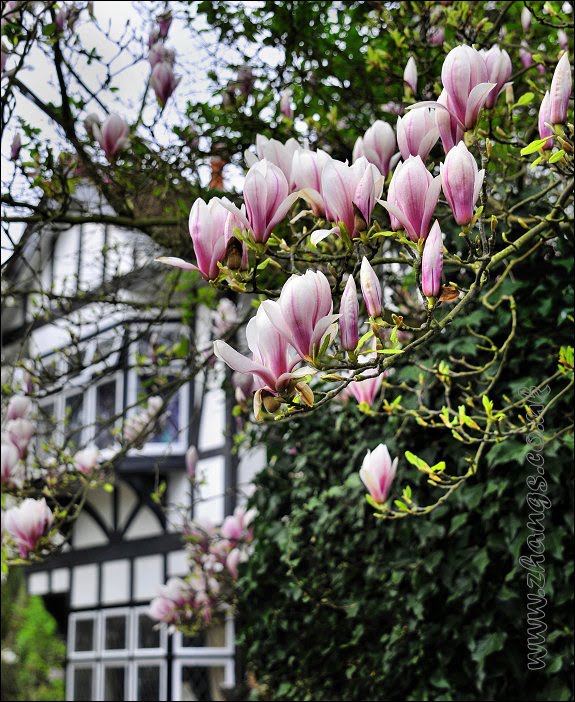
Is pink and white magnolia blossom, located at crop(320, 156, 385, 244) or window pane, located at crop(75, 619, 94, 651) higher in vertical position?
pink and white magnolia blossom, located at crop(320, 156, 385, 244)

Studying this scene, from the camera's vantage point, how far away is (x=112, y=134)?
8.13 ft

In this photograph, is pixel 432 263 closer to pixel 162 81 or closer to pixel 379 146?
pixel 379 146

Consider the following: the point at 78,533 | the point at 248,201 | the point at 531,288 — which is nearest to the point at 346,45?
the point at 531,288

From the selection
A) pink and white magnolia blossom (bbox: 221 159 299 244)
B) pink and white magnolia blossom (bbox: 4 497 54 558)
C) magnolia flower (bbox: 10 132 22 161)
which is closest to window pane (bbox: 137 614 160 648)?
pink and white magnolia blossom (bbox: 4 497 54 558)

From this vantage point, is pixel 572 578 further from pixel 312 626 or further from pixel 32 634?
pixel 32 634

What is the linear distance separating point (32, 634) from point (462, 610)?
9.30 metres

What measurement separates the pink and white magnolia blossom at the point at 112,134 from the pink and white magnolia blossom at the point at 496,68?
3.57 ft

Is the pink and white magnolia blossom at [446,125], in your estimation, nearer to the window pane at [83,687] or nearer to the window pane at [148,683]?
the window pane at [148,683]

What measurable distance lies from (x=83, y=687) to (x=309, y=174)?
27.5 ft

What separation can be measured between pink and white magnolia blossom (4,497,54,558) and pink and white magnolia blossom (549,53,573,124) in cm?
163

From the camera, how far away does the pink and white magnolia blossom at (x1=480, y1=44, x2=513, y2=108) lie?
1572mm

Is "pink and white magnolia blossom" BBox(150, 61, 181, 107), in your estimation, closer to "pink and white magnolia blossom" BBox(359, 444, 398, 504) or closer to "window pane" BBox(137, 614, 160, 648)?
"pink and white magnolia blossom" BBox(359, 444, 398, 504)

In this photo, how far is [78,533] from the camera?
9.59 metres

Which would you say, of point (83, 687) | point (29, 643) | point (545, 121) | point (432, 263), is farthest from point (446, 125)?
point (29, 643)
